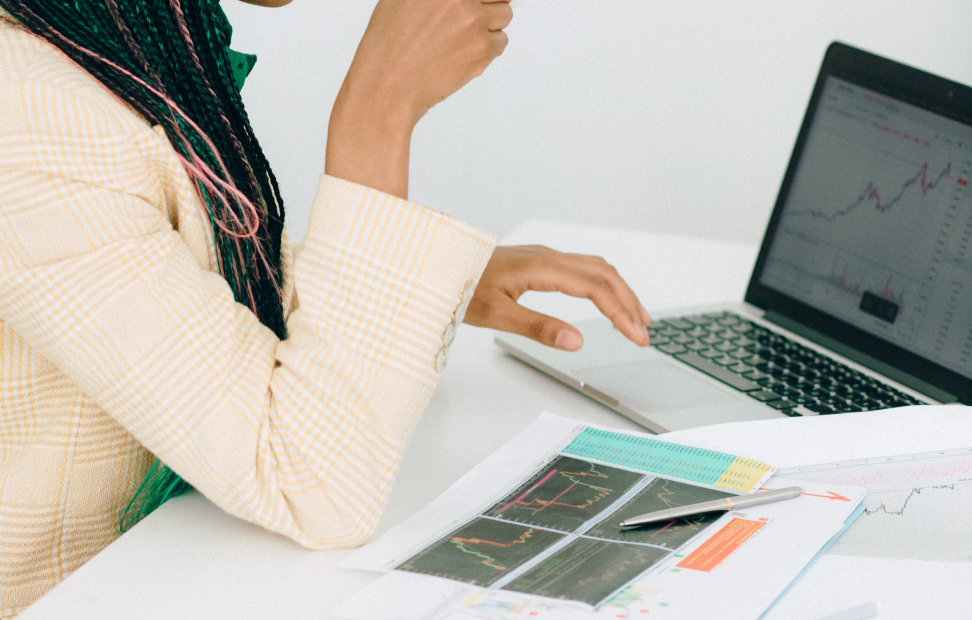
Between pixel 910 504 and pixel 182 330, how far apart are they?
0.47 m

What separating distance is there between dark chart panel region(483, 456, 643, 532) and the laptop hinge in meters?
0.40

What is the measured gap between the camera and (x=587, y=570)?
19.3 inches

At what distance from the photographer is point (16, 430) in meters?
0.63

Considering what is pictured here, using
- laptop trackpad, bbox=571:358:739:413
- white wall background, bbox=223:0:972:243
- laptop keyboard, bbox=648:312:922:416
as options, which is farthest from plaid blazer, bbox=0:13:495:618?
white wall background, bbox=223:0:972:243

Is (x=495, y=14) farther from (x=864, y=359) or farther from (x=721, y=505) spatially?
(x=864, y=359)

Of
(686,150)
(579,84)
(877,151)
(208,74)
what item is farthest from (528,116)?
(208,74)

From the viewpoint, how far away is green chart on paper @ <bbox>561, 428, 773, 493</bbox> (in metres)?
0.60

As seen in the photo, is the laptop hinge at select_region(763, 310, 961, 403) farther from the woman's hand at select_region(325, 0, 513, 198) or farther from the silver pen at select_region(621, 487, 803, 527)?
the woman's hand at select_region(325, 0, 513, 198)

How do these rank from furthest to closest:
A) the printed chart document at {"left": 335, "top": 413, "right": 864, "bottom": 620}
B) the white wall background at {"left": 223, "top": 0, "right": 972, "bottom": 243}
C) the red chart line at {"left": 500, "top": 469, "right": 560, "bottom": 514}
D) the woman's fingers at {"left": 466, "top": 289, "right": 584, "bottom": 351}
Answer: the white wall background at {"left": 223, "top": 0, "right": 972, "bottom": 243} < the woman's fingers at {"left": 466, "top": 289, "right": 584, "bottom": 351} < the red chart line at {"left": 500, "top": 469, "right": 560, "bottom": 514} < the printed chart document at {"left": 335, "top": 413, "right": 864, "bottom": 620}

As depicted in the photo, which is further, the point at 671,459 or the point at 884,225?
the point at 884,225

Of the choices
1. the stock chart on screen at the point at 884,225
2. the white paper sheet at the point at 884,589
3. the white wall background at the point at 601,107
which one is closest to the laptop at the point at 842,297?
the stock chart on screen at the point at 884,225

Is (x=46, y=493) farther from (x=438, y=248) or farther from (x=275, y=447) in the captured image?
(x=438, y=248)

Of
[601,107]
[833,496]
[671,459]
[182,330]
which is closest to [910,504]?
[833,496]

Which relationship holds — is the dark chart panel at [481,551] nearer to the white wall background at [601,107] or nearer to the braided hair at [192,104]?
the braided hair at [192,104]
